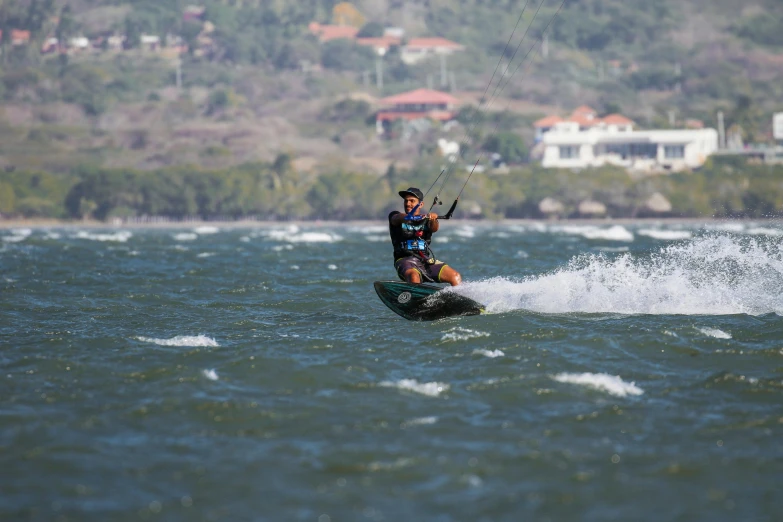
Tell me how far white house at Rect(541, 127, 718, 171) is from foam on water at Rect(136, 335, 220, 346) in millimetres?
128172

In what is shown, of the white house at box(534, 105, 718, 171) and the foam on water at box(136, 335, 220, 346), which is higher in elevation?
the white house at box(534, 105, 718, 171)

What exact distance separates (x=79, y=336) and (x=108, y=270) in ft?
66.5

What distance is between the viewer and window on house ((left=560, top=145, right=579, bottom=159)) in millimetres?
155625

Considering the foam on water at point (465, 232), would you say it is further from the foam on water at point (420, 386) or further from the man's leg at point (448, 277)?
the foam on water at point (420, 386)

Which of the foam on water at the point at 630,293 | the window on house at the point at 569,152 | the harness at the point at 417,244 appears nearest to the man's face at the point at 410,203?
the harness at the point at 417,244

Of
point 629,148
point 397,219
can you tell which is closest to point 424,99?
point 629,148

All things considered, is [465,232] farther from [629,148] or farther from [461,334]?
[461,334]

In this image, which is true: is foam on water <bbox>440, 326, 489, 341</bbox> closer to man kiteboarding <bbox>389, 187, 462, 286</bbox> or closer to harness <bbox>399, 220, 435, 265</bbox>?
man kiteboarding <bbox>389, 187, 462, 286</bbox>

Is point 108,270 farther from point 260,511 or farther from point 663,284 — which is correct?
point 260,511

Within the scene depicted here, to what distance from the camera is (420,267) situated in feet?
74.0

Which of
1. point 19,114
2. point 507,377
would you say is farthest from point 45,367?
point 19,114

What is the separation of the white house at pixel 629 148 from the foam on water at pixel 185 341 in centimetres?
12817

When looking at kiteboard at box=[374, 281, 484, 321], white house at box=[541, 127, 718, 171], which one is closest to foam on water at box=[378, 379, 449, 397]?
kiteboard at box=[374, 281, 484, 321]

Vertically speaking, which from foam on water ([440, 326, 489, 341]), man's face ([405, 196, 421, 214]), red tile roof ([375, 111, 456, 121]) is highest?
red tile roof ([375, 111, 456, 121])
